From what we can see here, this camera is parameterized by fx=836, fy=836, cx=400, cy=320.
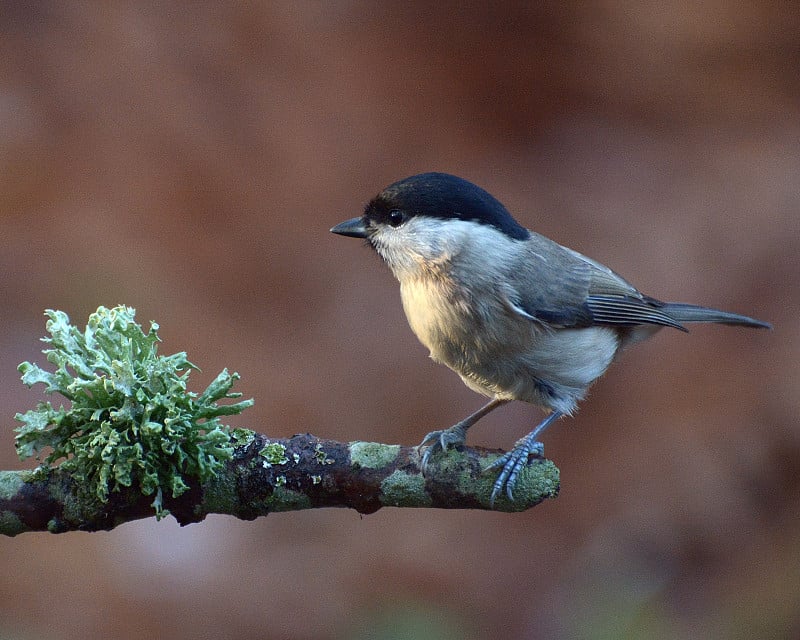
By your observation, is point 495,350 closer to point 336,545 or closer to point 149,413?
point 149,413

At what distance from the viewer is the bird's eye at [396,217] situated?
257 centimetres

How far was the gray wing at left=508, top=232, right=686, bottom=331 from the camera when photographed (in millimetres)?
2623

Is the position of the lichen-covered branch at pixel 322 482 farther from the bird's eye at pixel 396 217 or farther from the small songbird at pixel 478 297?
the bird's eye at pixel 396 217

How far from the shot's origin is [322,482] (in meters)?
1.80

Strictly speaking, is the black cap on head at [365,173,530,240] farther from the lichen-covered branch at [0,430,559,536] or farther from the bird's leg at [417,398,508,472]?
the lichen-covered branch at [0,430,559,536]

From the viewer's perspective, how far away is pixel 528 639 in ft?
14.6

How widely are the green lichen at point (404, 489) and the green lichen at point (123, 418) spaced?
342 mm

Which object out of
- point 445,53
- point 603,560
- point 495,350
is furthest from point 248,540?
point 445,53

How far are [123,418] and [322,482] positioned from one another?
0.43m

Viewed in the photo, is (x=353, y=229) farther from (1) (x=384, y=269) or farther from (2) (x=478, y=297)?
(1) (x=384, y=269)

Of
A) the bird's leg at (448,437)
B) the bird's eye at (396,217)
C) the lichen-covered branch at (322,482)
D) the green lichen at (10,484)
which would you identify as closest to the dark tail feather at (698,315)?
the bird's leg at (448,437)

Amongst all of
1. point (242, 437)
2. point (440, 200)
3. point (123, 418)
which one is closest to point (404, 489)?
point (242, 437)

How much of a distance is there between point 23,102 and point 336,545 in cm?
298

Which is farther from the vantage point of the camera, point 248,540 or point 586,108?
point 586,108
